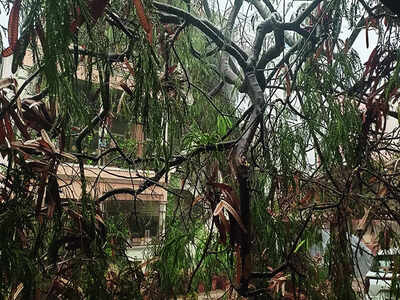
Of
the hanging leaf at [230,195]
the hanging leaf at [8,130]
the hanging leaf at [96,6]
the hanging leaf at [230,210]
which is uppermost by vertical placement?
the hanging leaf at [96,6]

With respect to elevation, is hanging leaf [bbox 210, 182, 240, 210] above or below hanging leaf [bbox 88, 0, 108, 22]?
below

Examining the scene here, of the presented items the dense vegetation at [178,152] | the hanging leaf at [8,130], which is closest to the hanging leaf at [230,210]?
the dense vegetation at [178,152]

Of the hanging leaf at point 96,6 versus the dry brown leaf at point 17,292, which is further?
the dry brown leaf at point 17,292

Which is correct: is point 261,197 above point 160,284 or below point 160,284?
above

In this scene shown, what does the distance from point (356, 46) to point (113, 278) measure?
897 millimetres

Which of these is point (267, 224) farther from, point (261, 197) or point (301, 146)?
point (301, 146)

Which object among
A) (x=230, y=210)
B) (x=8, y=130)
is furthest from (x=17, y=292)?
(x=230, y=210)

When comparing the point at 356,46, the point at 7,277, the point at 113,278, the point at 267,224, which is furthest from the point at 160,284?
the point at 356,46

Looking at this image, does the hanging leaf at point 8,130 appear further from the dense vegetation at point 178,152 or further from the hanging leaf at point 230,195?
the hanging leaf at point 230,195

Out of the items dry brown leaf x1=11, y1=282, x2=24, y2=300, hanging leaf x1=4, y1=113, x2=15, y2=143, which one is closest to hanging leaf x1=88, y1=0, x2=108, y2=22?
hanging leaf x1=4, y1=113, x2=15, y2=143

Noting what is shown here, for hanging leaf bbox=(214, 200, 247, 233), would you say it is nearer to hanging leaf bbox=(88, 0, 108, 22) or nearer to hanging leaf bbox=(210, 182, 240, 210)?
hanging leaf bbox=(210, 182, 240, 210)

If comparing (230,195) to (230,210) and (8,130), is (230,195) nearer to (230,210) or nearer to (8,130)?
(230,210)

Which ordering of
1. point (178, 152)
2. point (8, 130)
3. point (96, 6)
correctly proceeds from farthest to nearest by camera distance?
point (178, 152), point (8, 130), point (96, 6)

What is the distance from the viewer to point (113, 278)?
83 centimetres
